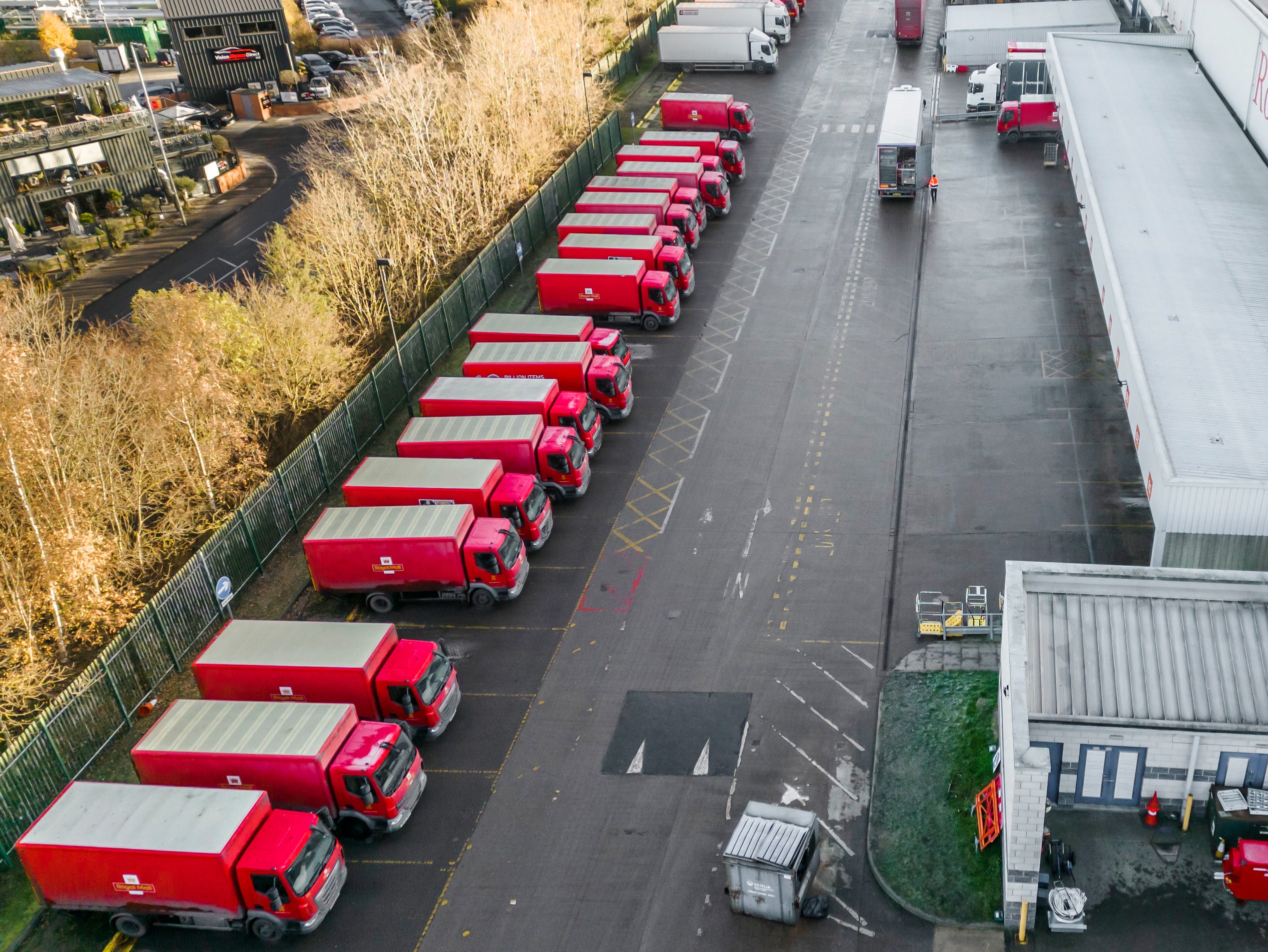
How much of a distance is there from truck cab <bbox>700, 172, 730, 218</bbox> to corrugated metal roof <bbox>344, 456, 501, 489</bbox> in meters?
26.7

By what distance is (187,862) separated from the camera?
23500mm

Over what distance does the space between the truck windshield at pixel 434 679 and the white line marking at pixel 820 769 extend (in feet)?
27.1

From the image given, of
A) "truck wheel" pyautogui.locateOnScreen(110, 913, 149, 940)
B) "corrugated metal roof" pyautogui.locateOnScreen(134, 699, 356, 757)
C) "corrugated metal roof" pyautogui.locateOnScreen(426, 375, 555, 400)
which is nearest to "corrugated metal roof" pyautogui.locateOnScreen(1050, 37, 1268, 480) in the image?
"corrugated metal roof" pyautogui.locateOnScreen(426, 375, 555, 400)

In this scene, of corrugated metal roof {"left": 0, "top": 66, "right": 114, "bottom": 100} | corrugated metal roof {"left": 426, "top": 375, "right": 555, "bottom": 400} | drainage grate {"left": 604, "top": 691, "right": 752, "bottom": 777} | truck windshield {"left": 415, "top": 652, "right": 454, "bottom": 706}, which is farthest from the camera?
corrugated metal roof {"left": 0, "top": 66, "right": 114, "bottom": 100}

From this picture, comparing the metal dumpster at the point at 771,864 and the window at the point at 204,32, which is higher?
the window at the point at 204,32

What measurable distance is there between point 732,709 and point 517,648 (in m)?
6.47

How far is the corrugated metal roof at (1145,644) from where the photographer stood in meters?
24.0

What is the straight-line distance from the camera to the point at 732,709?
29359 millimetres

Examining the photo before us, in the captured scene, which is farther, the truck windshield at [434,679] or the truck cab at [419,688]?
the truck windshield at [434,679]

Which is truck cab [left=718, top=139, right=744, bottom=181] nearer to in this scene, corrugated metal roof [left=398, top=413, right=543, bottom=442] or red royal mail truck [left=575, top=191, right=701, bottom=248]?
red royal mail truck [left=575, top=191, right=701, bottom=248]

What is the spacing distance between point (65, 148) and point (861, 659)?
57.2 metres

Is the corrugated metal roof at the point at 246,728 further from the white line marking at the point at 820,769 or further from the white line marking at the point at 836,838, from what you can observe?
the white line marking at the point at 836,838

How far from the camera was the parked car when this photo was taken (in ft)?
295

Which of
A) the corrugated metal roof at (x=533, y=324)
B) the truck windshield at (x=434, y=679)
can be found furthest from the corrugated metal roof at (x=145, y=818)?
the corrugated metal roof at (x=533, y=324)
